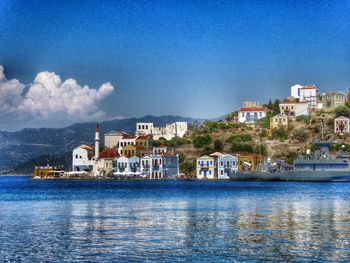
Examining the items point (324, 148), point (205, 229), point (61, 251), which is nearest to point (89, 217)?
point (205, 229)

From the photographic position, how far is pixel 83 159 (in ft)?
394

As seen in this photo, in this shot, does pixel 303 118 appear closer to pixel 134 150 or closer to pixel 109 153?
pixel 134 150

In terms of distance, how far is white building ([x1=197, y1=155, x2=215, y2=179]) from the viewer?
355ft

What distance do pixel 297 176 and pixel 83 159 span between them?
1547 inches

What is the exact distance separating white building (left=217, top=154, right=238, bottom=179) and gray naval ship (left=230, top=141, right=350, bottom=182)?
156 inches

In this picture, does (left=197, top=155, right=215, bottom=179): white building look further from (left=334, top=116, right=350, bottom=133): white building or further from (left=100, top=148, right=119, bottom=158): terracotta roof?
(left=334, top=116, right=350, bottom=133): white building

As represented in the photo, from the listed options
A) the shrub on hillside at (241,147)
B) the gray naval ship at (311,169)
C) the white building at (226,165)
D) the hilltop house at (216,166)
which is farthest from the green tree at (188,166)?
the gray naval ship at (311,169)

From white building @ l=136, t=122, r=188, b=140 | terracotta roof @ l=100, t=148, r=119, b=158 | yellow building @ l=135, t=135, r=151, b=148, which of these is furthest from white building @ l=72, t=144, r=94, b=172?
white building @ l=136, t=122, r=188, b=140

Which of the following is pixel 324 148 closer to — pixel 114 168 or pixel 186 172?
pixel 186 172

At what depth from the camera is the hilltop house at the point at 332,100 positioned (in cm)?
12412

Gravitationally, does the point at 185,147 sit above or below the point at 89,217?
above

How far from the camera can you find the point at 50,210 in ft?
122

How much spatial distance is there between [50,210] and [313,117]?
87867 mm

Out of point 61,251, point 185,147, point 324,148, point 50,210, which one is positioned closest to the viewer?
point 61,251
